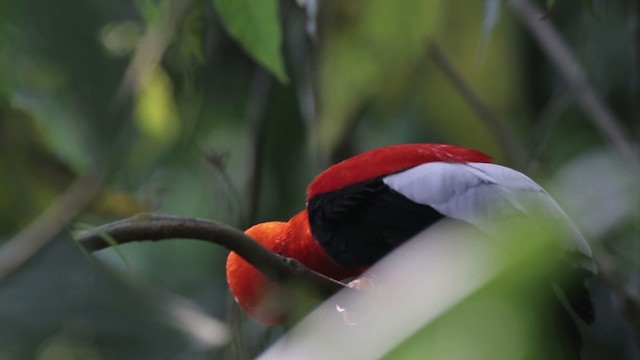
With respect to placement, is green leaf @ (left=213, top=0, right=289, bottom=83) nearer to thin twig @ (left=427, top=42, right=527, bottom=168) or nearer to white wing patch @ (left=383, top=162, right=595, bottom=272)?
white wing patch @ (left=383, top=162, right=595, bottom=272)

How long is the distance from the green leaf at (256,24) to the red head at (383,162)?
44 centimetres

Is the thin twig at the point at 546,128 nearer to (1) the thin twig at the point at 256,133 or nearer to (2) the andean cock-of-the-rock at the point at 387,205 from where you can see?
(1) the thin twig at the point at 256,133

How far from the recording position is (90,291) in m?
1.13

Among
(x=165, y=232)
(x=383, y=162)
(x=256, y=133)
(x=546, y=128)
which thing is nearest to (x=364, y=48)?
(x=383, y=162)

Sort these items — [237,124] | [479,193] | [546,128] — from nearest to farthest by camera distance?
[479,193] < [546,128] < [237,124]

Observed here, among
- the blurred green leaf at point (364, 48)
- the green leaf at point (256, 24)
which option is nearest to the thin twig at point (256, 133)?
the blurred green leaf at point (364, 48)

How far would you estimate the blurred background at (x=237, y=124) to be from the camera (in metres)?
1.22

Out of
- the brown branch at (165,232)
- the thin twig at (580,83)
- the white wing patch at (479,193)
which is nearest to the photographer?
the brown branch at (165,232)

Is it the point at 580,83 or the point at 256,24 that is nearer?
the point at 256,24

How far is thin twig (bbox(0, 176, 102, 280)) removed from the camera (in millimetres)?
891

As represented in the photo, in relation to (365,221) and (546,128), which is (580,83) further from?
(365,221)

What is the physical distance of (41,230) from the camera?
37.2 inches

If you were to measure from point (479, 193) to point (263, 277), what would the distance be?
0.35 m

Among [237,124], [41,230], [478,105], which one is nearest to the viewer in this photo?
[41,230]
